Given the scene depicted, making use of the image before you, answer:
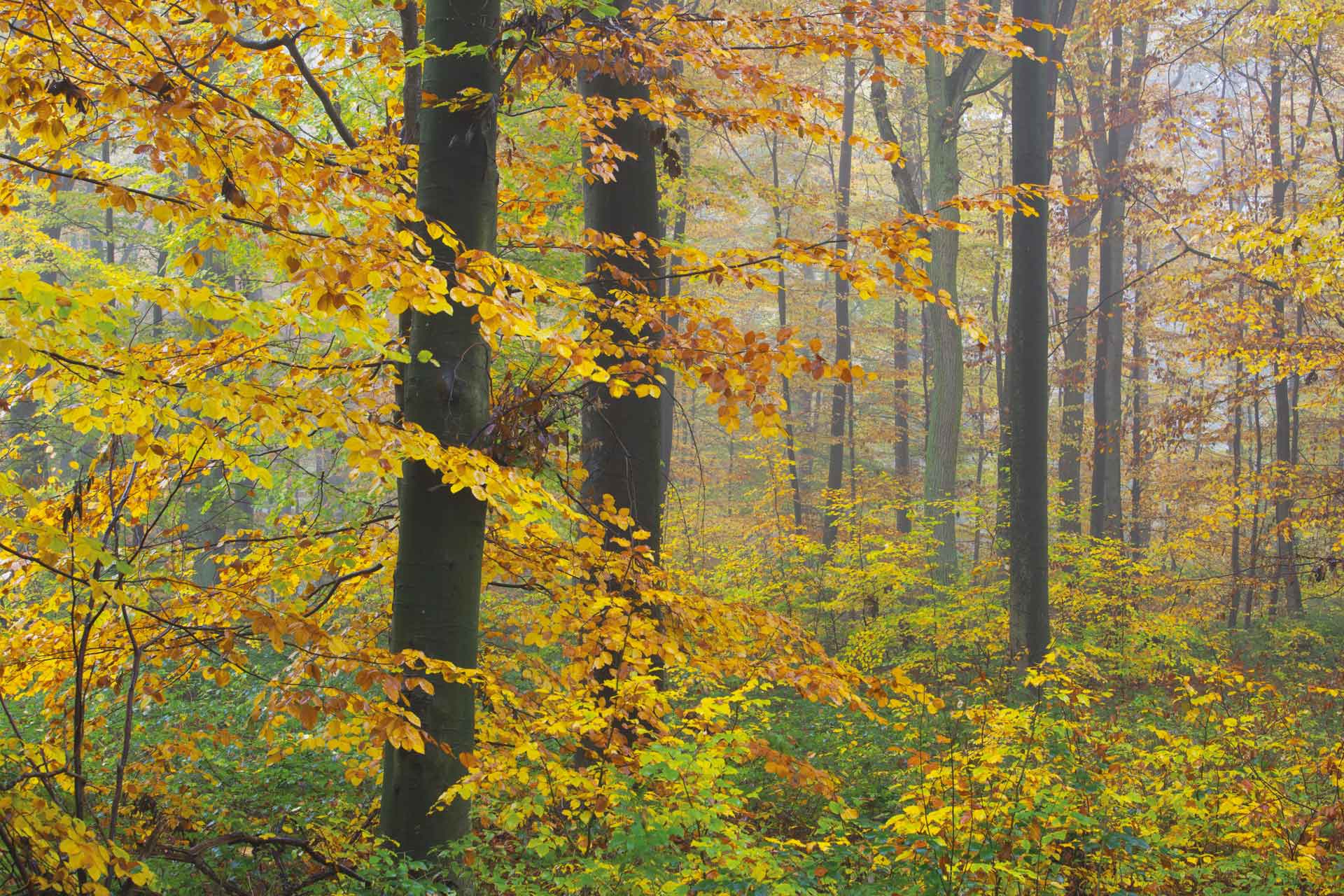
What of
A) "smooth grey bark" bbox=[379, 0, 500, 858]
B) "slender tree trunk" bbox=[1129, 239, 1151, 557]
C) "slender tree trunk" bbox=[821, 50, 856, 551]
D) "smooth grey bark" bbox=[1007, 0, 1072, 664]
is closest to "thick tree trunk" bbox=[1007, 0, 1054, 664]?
"smooth grey bark" bbox=[1007, 0, 1072, 664]

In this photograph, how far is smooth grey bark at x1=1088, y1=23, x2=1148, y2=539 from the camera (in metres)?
14.6

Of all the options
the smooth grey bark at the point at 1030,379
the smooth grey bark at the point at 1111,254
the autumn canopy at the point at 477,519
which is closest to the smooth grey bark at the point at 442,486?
the autumn canopy at the point at 477,519

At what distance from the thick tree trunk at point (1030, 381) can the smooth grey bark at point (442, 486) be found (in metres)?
5.93

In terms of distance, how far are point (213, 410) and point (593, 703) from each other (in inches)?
93.1

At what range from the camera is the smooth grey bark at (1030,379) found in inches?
324

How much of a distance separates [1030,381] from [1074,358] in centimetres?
1103

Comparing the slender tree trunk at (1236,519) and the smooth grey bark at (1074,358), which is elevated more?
the smooth grey bark at (1074,358)

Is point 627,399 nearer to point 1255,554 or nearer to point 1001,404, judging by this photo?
point 1255,554

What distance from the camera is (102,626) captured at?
4.10m

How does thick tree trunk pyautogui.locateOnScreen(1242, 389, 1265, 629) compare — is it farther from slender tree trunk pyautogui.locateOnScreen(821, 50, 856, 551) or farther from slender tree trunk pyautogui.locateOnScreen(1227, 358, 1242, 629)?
slender tree trunk pyautogui.locateOnScreen(821, 50, 856, 551)

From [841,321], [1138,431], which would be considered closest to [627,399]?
[1138,431]

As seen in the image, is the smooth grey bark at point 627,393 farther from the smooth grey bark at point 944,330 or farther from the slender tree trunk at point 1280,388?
the slender tree trunk at point 1280,388

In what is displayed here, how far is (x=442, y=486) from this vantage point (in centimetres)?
381

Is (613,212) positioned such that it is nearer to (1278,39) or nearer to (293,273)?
(293,273)
